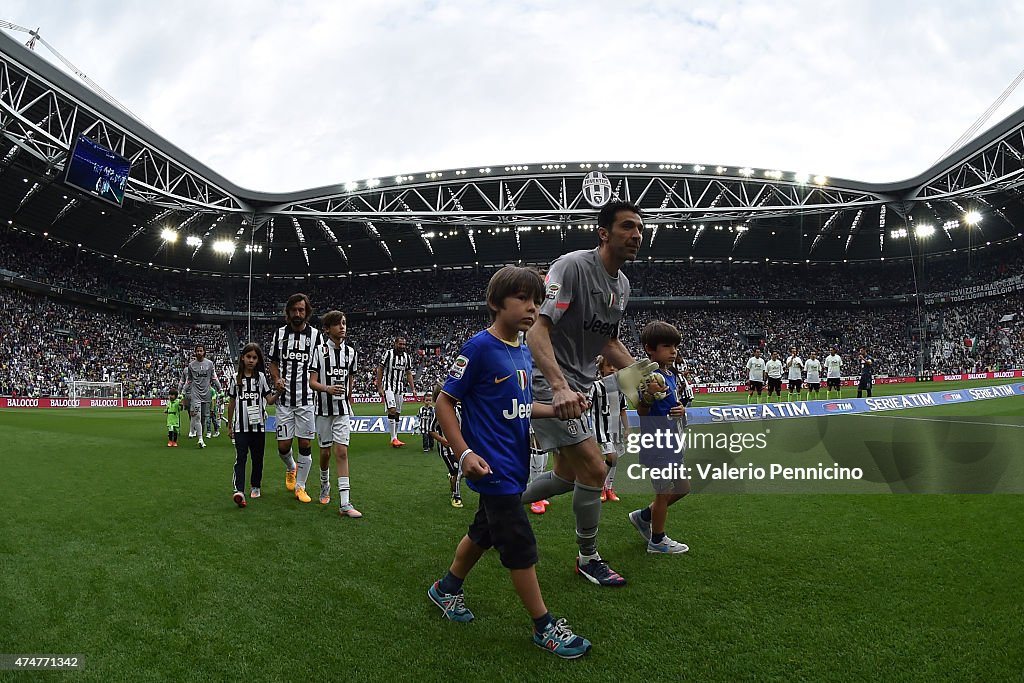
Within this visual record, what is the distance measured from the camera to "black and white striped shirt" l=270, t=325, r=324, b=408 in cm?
623

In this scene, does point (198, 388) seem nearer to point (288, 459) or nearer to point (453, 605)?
point (288, 459)

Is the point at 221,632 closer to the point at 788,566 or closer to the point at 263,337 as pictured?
the point at 788,566

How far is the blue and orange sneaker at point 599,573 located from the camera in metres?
3.65

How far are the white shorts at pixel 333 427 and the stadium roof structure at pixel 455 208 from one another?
2460cm

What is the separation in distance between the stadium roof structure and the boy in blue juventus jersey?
27.7 m

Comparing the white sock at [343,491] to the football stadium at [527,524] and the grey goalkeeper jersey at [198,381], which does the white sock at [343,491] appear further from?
the grey goalkeeper jersey at [198,381]

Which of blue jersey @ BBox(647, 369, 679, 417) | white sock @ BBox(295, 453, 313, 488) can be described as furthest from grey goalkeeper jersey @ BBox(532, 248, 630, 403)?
white sock @ BBox(295, 453, 313, 488)

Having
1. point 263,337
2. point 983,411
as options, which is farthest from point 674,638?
point 263,337

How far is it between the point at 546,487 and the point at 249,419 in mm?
3965

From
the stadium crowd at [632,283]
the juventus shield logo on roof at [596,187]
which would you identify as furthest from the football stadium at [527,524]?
the stadium crowd at [632,283]

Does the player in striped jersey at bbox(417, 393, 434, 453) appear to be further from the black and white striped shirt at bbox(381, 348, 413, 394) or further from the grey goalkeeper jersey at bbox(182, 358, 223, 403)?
the grey goalkeeper jersey at bbox(182, 358, 223, 403)

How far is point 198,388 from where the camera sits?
1272 cm

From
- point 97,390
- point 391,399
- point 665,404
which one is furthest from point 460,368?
point 97,390

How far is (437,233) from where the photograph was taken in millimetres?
44719
